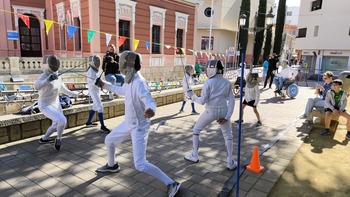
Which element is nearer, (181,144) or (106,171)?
(106,171)

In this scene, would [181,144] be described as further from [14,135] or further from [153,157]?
[14,135]

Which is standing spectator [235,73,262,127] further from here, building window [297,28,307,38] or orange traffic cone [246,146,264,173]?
building window [297,28,307,38]

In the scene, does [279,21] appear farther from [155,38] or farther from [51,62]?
[51,62]

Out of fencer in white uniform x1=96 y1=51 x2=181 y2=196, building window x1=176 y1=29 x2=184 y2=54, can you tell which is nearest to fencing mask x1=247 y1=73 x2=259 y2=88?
fencer in white uniform x1=96 y1=51 x2=181 y2=196

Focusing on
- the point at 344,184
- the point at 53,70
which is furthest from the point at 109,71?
the point at 344,184

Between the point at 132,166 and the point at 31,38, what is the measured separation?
47.2 ft

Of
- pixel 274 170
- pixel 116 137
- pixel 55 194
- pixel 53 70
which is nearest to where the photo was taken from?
pixel 55 194

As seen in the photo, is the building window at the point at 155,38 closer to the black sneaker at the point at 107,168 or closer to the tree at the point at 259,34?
the black sneaker at the point at 107,168

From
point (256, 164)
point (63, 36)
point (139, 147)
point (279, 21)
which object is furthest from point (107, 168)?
point (279, 21)

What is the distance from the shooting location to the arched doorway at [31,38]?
49.1 feet

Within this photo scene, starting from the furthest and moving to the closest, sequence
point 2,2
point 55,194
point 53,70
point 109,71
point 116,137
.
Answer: point 2,2 → point 109,71 → point 53,70 → point 116,137 → point 55,194

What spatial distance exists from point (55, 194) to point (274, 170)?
3.49m

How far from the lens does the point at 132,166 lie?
14.6ft

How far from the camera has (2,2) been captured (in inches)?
531
